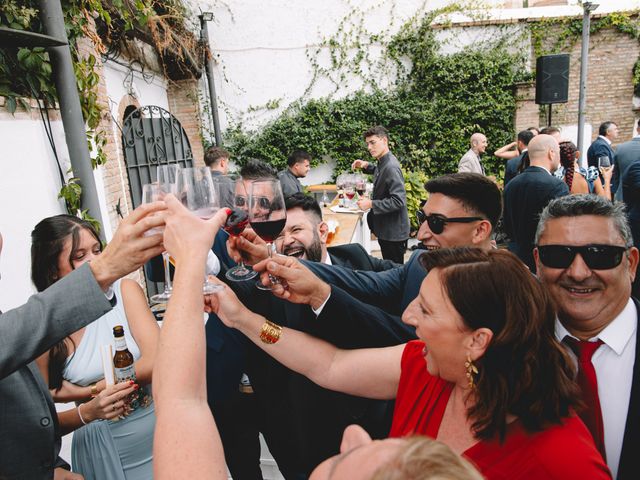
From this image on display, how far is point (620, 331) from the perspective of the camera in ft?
4.83

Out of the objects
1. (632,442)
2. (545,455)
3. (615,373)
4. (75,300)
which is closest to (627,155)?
(615,373)

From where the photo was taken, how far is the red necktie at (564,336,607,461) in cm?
139

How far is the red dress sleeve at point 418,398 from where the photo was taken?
56.2 inches

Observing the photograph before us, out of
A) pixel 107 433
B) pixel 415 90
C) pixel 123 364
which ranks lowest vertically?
pixel 107 433

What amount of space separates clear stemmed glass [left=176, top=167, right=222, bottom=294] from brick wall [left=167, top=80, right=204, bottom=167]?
9619 mm

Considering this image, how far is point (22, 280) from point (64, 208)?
0.86 m

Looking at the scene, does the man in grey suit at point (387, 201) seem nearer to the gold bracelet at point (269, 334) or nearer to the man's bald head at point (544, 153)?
the man's bald head at point (544, 153)

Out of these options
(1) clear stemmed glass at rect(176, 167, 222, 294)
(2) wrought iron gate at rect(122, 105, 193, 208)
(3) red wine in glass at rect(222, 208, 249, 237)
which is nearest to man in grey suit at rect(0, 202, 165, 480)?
(1) clear stemmed glass at rect(176, 167, 222, 294)

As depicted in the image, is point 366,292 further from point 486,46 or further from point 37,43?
point 486,46

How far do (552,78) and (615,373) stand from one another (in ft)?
34.0

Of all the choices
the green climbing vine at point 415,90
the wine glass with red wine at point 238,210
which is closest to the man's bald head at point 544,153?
the wine glass with red wine at point 238,210

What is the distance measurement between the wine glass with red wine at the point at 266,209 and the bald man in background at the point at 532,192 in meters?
3.45

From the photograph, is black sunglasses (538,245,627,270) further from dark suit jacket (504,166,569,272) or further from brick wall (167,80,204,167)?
brick wall (167,80,204,167)

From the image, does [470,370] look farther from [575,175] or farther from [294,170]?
[294,170]
